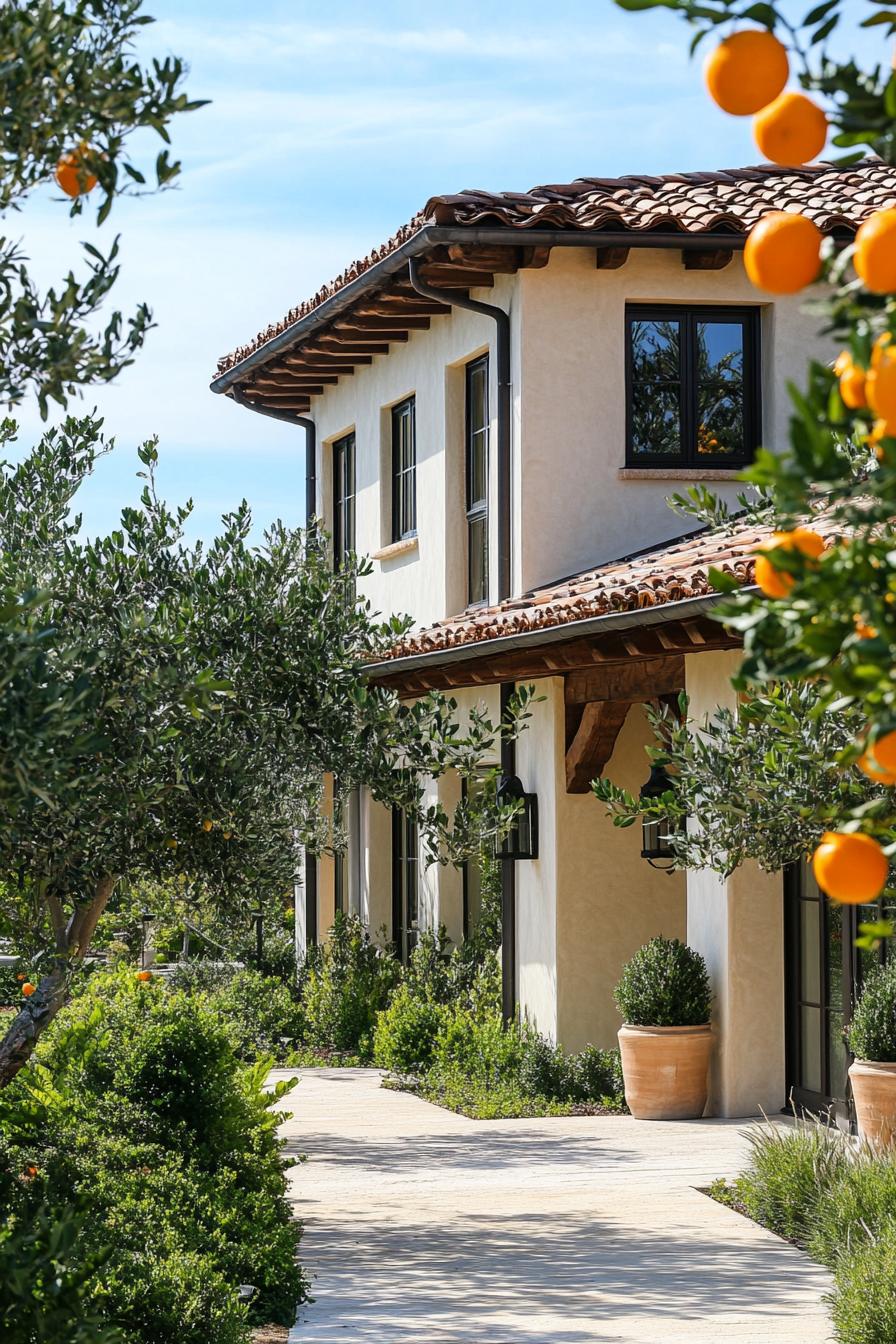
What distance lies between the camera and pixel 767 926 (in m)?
11.4

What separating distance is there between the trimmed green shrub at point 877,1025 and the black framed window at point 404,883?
24.0 ft

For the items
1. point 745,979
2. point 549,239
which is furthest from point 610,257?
point 745,979

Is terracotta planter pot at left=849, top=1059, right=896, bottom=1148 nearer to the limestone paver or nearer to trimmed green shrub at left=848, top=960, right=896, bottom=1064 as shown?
trimmed green shrub at left=848, top=960, right=896, bottom=1064

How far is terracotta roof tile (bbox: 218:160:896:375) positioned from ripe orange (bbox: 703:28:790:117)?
37.0 feet

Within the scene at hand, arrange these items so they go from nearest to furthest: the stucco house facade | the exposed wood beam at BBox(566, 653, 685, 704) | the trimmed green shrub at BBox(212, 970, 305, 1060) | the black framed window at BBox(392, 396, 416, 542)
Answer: the stucco house facade < the exposed wood beam at BBox(566, 653, 685, 704) < the trimmed green shrub at BBox(212, 970, 305, 1060) < the black framed window at BBox(392, 396, 416, 542)

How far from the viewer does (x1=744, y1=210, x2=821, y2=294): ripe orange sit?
212 cm

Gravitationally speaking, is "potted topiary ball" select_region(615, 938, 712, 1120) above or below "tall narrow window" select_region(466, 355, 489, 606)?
below

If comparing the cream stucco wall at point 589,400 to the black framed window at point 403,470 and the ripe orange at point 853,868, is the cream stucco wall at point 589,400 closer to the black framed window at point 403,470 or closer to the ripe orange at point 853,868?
the black framed window at point 403,470

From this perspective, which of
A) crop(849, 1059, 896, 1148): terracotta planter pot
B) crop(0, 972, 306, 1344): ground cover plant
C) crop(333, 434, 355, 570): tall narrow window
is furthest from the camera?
crop(333, 434, 355, 570): tall narrow window

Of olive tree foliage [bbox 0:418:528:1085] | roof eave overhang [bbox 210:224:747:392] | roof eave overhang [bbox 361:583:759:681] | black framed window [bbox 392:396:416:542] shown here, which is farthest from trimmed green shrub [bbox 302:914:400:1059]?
olive tree foliage [bbox 0:418:528:1085]

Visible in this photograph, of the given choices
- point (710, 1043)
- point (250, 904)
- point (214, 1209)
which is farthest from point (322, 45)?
point (710, 1043)

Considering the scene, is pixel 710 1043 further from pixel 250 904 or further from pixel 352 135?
pixel 352 135

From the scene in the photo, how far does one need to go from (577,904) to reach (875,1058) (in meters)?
3.72

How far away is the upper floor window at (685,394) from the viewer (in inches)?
557
